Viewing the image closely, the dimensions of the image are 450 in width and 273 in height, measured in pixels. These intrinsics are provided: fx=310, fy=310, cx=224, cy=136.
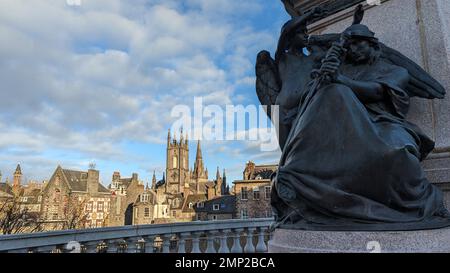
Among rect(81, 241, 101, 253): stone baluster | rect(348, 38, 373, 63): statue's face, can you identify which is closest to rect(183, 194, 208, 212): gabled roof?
rect(81, 241, 101, 253): stone baluster

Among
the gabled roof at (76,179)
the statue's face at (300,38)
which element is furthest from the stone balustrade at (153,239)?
the gabled roof at (76,179)

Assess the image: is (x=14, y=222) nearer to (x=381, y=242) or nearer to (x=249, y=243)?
(x=249, y=243)

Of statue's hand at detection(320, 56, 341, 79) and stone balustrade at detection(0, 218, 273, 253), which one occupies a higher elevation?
statue's hand at detection(320, 56, 341, 79)

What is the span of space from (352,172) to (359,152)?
185 mm

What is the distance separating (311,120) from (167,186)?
105166 millimetres

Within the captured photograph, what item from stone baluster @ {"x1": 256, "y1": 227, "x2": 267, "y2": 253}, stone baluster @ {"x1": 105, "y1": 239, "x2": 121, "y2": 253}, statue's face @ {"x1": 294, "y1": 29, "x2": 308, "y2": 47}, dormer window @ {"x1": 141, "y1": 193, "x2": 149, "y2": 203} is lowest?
dormer window @ {"x1": 141, "y1": 193, "x2": 149, "y2": 203}

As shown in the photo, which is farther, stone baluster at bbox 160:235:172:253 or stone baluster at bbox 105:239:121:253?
stone baluster at bbox 160:235:172:253

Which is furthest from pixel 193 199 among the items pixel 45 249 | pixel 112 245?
pixel 45 249

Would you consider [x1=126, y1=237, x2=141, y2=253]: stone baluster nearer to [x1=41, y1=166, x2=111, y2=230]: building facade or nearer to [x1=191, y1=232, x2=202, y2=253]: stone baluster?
[x1=191, y1=232, x2=202, y2=253]: stone baluster

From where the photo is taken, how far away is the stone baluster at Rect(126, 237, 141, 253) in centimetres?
535

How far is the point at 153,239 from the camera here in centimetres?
570

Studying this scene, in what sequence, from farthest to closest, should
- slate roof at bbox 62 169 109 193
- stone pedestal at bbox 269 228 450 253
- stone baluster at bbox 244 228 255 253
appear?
slate roof at bbox 62 169 109 193, stone baluster at bbox 244 228 255 253, stone pedestal at bbox 269 228 450 253

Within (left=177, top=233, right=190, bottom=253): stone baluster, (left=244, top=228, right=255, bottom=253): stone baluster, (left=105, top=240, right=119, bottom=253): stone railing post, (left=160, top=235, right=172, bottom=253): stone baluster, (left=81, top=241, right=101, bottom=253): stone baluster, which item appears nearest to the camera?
(left=81, top=241, right=101, bottom=253): stone baluster
